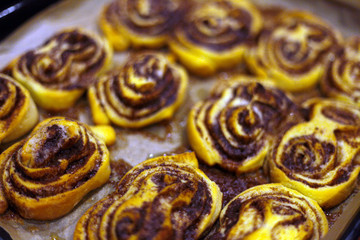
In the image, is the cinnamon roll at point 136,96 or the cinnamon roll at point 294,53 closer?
the cinnamon roll at point 136,96

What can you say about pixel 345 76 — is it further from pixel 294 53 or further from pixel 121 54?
pixel 121 54

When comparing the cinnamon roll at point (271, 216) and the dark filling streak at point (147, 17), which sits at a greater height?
the dark filling streak at point (147, 17)

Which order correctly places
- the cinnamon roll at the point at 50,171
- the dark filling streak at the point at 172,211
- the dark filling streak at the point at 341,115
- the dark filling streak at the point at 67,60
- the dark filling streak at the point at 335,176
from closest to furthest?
the dark filling streak at the point at 172,211 < the cinnamon roll at the point at 50,171 < the dark filling streak at the point at 335,176 < the dark filling streak at the point at 341,115 < the dark filling streak at the point at 67,60

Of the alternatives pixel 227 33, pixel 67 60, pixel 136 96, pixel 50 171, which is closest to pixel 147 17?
pixel 227 33

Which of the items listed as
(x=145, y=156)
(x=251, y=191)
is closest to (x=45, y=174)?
(x=145, y=156)

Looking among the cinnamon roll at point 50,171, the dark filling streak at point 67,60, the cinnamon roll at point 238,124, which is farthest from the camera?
the dark filling streak at point 67,60

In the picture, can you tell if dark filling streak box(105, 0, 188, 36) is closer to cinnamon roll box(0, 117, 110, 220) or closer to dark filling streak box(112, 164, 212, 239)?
cinnamon roll box(0, 117, 110, 220)

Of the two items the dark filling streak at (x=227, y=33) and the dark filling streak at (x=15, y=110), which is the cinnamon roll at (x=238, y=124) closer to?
the dark filling streak at (x=227, y=33)

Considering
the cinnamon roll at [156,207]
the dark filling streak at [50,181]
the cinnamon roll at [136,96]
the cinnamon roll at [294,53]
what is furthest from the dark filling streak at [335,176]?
the dark filling streak at [50,181]
